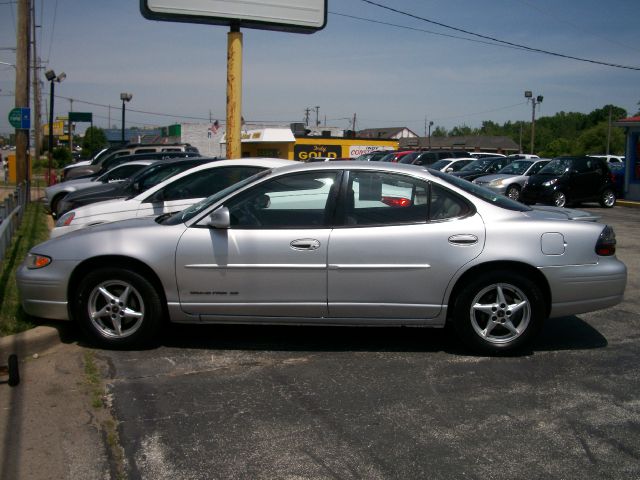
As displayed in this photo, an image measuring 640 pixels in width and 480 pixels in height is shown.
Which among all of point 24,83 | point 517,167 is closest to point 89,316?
point 24,83

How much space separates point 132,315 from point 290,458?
7.81 feet

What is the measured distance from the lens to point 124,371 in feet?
17.6

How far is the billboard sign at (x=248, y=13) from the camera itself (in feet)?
33.3

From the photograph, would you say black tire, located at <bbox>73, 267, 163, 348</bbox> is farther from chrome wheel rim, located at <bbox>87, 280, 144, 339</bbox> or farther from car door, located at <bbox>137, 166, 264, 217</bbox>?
car door, located at <bbox>137, 166, 264, 217</bbox>

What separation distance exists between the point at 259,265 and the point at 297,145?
129 ft

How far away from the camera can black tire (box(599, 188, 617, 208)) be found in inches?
861

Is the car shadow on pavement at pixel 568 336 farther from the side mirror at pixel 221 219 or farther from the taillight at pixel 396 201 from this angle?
the side mirror at pixel 221 219

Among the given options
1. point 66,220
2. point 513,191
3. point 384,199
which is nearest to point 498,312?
point 384,199

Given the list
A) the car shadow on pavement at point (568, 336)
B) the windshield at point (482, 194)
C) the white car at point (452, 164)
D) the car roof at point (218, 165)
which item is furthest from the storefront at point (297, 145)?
the windshield at point (482, 194)

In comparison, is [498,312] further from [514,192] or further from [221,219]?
[514,192]

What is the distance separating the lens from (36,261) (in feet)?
19.4

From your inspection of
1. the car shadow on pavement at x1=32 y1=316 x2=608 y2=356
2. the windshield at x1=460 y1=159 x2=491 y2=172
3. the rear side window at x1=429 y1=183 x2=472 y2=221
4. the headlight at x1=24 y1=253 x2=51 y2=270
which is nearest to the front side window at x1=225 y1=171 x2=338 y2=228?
the rear side window at x1=429 y1=183 x2=472 y2=221

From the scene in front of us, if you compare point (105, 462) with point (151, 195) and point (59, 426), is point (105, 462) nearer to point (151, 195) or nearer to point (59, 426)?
point (59, 426)

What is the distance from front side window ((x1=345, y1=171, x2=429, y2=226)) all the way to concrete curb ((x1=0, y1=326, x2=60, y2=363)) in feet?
8.91
